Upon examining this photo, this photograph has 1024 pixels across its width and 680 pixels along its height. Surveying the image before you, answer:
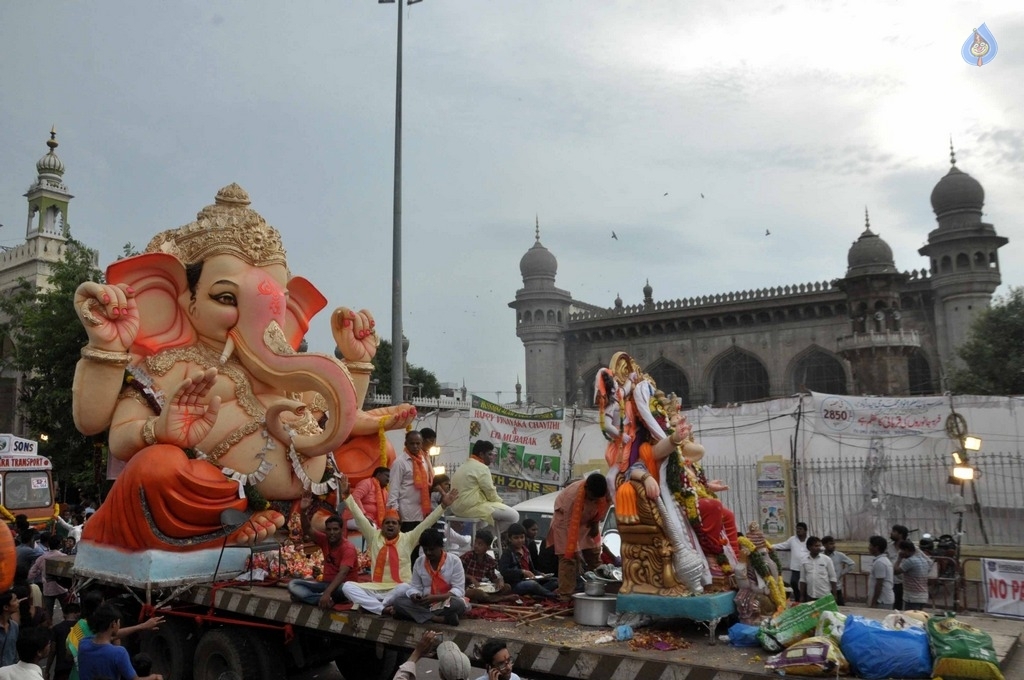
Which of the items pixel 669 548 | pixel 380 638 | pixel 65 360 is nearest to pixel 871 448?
pixel 669 548

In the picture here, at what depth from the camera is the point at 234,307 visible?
8219 millimetres

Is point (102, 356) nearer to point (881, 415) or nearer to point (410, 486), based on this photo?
point (410, 486)

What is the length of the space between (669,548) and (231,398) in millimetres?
4651

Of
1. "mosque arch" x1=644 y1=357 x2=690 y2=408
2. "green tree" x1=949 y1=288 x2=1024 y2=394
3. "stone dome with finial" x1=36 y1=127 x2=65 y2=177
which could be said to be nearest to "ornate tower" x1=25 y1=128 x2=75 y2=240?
"stone dome with finial" x1=36 y1=127 x2=65 y2=177

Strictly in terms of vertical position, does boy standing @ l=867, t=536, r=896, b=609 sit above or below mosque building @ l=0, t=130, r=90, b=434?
below

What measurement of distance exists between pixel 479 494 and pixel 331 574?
143 cm

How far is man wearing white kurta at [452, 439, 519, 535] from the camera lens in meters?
7.00

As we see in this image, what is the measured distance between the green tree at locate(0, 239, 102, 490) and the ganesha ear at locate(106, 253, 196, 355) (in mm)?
12789

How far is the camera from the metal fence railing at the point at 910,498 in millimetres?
12539

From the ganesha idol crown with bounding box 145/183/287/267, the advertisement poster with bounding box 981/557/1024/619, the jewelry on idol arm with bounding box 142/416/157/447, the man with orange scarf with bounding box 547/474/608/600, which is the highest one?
the ganesha idol crown with bounding box 145/183/287/267

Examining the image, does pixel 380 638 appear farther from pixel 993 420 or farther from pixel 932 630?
pixel 993 420

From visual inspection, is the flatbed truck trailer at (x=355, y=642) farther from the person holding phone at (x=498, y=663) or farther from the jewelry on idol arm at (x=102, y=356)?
the jewelry on idol arm at (x=102, y=356)

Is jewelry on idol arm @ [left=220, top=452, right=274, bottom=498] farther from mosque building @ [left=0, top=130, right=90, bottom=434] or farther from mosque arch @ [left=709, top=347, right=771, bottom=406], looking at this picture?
mosque arch @ [left=709, top=347, right=771, bottom=406]

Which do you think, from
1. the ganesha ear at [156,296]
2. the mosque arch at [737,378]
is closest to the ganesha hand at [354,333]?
the ganesha ear at [156,296]
